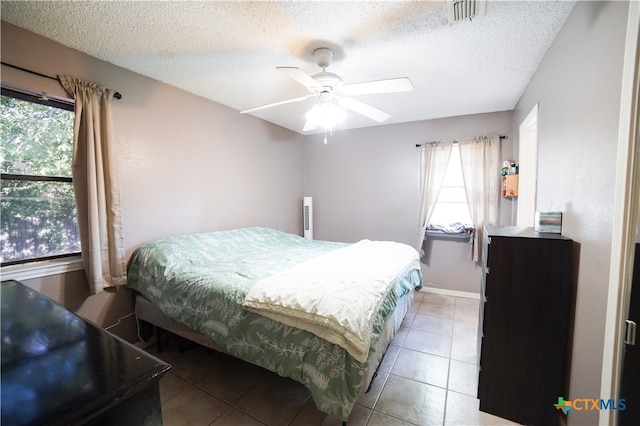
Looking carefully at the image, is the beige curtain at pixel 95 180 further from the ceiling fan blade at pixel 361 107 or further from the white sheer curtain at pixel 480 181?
the white sheer curtain at pixel 480 181

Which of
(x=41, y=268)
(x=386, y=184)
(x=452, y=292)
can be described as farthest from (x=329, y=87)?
(x=452, y=292)

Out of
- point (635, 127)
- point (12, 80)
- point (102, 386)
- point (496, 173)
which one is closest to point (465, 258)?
point (496, 173)

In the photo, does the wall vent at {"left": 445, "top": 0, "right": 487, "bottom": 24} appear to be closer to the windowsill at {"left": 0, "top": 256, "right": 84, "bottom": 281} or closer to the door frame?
the door frame

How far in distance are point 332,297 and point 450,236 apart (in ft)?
8.87

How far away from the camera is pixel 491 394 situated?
5.34ft

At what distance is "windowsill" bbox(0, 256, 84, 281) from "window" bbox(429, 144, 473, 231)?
12.5 feet

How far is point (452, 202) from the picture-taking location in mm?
3660

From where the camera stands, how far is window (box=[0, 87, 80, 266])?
175 centimetres

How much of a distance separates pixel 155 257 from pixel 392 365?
7.00 feet

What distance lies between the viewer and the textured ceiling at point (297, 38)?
1.52 meters

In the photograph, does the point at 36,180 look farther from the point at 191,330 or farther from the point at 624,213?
the point at 624,213

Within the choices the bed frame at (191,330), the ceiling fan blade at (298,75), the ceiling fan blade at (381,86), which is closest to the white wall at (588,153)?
the ceiling fan blade at (381,86)

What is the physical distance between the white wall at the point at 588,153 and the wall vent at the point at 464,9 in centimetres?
48

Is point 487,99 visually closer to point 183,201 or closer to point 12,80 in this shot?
point 183,201
